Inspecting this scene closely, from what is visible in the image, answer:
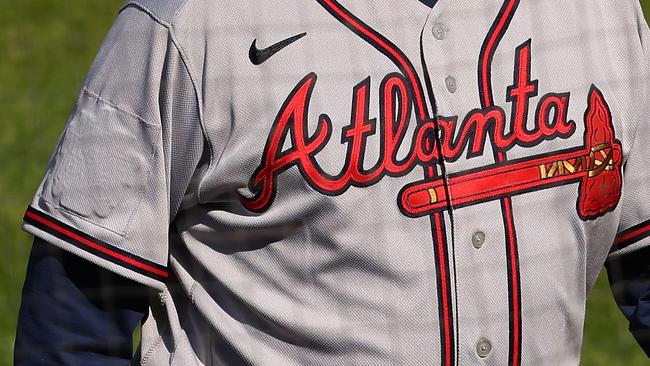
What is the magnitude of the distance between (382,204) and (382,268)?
9 cm

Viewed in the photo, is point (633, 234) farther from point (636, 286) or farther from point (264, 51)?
point (264, 51)

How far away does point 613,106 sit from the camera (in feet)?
6.29

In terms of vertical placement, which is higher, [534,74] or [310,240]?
[534,74]

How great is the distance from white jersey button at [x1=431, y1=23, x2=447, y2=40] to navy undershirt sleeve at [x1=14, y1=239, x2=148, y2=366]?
0.54 meters

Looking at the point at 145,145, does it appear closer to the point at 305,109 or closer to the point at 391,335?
the point at 305,109

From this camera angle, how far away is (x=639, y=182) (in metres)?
2.03

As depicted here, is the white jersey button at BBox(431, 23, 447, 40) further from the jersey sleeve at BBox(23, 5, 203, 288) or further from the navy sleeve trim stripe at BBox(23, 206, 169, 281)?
the navy sleeve trim stripe at BBox(23, 206, 169, 281)

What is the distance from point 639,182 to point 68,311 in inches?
34.3

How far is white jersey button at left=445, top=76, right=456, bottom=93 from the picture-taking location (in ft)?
5.97

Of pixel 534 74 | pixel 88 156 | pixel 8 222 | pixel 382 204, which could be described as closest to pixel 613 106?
pixel 534 74

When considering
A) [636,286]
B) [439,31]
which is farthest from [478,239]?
[636,286]

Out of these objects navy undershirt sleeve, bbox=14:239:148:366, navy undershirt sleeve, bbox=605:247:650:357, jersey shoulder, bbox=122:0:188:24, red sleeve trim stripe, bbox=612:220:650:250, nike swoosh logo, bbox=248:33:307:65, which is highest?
jersey shoulder, bbox=122:0:188:24

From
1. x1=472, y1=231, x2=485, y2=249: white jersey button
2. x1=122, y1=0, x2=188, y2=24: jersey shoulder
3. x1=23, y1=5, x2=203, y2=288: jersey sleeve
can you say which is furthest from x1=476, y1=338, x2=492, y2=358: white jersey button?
x1=122, y1=0, x2=188, y2=24: jersey shoulder

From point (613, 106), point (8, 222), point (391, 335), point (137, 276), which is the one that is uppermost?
point (613, 106)
